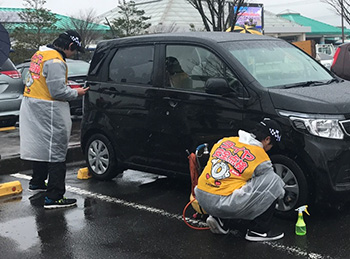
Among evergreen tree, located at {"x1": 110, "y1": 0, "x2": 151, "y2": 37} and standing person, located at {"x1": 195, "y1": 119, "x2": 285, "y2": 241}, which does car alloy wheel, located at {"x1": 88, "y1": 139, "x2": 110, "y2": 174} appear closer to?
standing person, located at {"x1": 195, "y1": 119, "x2": 285, "y2": 241}

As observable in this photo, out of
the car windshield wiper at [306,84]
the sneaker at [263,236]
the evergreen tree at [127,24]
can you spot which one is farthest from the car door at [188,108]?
the evergreen tree at [127,24]

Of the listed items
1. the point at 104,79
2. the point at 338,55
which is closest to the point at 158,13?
the point at 338,55

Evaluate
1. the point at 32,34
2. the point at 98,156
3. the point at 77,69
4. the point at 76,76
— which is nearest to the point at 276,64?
the point at 98,156

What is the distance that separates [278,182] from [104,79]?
9.98 ft

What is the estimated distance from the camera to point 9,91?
1070 cm

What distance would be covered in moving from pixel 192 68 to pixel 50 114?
1.65 m

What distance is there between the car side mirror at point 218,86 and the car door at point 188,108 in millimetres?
80

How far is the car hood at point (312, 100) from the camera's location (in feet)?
15.7

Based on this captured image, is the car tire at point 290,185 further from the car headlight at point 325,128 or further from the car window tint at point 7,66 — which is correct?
the car window tint at point 7,66

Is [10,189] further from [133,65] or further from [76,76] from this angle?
[76,76]

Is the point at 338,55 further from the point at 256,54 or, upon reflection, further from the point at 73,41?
the point at 73,41

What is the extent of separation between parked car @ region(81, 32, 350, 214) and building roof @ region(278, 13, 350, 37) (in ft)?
207

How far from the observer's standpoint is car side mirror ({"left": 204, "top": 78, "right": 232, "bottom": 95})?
5.21 m

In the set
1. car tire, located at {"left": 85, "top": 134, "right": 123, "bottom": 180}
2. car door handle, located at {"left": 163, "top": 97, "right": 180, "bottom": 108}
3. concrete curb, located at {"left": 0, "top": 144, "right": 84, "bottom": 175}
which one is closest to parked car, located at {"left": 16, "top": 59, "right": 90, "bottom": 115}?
concrete curb, located at {"left": 0, "top": 144, "right": 84, "bottom": 175}
